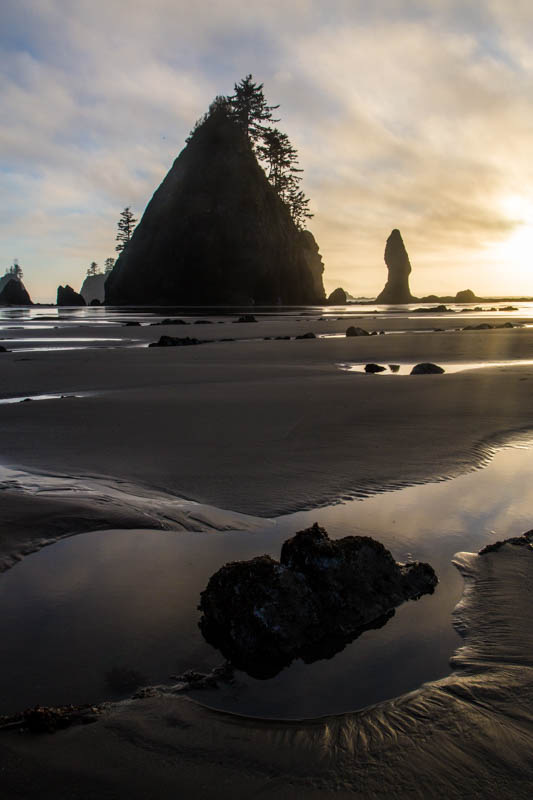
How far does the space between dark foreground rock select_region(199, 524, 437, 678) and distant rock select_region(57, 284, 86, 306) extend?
2867 inches

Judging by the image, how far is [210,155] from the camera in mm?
58156

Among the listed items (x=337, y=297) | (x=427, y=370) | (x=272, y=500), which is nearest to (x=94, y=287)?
(x=337, y=297)

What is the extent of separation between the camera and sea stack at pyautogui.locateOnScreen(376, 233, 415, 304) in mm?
147750

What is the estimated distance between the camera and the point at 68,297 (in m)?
70.9

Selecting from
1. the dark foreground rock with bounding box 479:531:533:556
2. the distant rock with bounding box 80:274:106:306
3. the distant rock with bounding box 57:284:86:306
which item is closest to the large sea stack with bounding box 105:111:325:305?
the distant rock with bounding box 57:284:86:306

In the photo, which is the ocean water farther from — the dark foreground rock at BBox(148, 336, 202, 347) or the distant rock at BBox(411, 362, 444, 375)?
the dark foreground rock at BBox(148, 336, 202, 347)

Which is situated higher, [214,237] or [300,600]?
[214,237]

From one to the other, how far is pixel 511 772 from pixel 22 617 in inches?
66.3

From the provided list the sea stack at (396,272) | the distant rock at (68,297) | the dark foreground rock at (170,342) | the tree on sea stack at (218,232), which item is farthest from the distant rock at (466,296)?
the dark foreground rock at (170,342)

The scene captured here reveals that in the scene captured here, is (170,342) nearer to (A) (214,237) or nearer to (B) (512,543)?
(B) (512,543)

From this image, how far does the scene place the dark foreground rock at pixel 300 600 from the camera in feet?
6.59

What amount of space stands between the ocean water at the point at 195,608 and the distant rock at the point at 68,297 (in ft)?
235

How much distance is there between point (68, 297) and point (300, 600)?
243ft

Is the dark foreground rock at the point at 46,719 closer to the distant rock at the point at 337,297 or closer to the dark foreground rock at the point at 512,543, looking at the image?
the dark foreground rock at the point at 512,543
